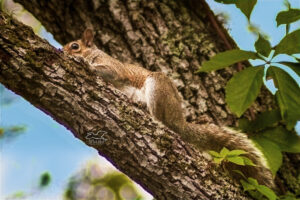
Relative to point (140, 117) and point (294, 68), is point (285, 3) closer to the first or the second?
point (294, 68)

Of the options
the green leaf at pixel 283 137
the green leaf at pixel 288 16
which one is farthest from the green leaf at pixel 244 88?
the green leaf at pixel 283 137

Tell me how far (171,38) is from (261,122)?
2.98 feet

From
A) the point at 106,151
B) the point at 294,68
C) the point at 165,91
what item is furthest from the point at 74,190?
the point at 294,68

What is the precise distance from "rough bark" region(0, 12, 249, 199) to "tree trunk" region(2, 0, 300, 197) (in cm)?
86

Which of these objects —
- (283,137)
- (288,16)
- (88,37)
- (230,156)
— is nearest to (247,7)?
(288,16)

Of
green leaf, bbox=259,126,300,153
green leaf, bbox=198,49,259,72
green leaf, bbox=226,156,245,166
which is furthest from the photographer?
green leaf, bbox=259,126,300,153

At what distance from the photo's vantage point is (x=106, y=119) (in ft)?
6.20

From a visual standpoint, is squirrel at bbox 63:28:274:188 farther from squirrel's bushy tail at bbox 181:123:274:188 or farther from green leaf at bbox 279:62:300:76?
green leaf at bbox 279:62:300:76

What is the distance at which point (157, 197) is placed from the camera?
2.05 meters

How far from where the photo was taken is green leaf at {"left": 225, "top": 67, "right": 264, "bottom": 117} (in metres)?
2.10

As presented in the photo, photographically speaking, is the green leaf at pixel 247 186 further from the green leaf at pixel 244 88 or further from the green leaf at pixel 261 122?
the green leaf at pixel 261 122

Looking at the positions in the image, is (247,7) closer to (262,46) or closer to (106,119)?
(262,46)

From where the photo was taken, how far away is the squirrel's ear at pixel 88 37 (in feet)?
9.82

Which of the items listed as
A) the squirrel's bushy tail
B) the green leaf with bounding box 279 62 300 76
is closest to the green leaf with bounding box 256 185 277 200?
the squirrel's bushy tail
